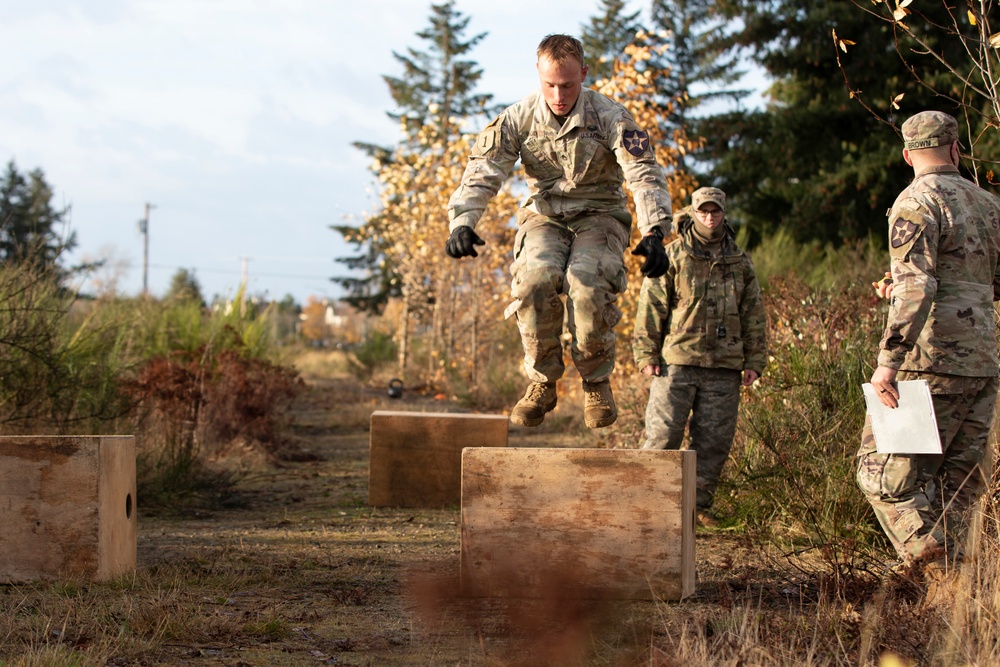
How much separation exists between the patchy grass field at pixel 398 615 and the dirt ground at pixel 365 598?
0.01 m

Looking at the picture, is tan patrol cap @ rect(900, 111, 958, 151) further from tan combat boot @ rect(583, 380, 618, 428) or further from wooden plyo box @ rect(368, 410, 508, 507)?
wooden plyo box @ rect(368, 410, 508, 507)

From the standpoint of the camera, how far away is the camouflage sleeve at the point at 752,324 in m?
6.65

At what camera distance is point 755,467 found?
682cm

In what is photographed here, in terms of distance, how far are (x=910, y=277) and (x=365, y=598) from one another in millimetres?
2959

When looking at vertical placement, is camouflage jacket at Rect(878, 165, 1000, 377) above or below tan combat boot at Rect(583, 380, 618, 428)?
above

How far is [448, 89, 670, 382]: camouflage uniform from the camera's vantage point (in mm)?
5238

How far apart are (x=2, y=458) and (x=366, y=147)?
112 ft

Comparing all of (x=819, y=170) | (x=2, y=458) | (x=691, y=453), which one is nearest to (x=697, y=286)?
(x=691, y=453)

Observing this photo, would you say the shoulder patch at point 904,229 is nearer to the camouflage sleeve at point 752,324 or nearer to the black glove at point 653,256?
the black glove at point 653,256

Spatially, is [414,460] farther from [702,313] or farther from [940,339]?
[940,339]

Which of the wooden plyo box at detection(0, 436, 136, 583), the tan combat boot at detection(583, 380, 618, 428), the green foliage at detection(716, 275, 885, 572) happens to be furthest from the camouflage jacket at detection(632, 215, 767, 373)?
the wooden plyo box at detection(0, 436, 136, 583)

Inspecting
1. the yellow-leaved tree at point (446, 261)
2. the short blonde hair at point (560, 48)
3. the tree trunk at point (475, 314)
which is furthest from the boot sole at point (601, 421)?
the tree trunk at point (475, 314)

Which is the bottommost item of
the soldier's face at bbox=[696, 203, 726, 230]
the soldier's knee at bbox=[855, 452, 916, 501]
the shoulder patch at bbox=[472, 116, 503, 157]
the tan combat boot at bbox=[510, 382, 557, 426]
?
the soldier's knee at bbox=[855, 452, 916, 501]

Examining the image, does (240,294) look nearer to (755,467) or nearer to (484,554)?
(755,467)
